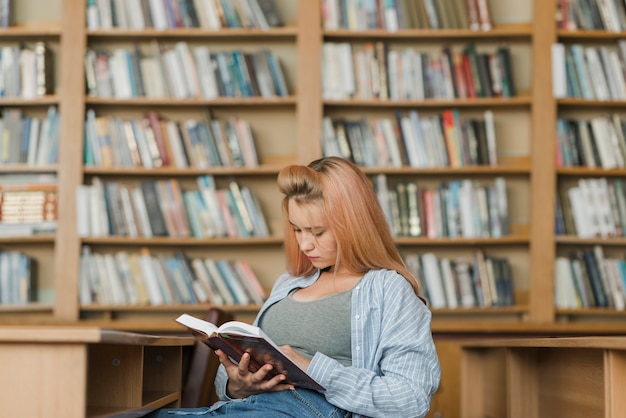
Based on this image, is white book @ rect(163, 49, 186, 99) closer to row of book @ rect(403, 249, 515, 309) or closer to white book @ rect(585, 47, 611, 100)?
row of book @ rect(403, 249, 515, 309)

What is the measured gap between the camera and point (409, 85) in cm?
483

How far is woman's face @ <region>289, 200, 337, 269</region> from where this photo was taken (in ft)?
8.09

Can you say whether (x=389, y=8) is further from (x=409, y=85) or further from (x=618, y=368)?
(x=618, y=368)

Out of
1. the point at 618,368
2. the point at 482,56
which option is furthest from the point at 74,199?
the point at 618,368

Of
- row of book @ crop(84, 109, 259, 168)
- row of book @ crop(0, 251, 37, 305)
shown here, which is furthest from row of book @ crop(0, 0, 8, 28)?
row of book @ crop(0, 251, 37, 305)

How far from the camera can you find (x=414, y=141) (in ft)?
15.8

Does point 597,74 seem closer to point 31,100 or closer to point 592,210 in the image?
point 592,210

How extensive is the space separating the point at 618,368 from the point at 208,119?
3.17 m

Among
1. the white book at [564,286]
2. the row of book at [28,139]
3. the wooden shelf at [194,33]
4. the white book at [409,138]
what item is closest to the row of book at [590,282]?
the white book at [564,286]

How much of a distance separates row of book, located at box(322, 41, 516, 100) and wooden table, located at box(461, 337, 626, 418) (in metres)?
1.54

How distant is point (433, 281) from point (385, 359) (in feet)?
8.41

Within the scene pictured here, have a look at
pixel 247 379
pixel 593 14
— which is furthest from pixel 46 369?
pixel 593 14

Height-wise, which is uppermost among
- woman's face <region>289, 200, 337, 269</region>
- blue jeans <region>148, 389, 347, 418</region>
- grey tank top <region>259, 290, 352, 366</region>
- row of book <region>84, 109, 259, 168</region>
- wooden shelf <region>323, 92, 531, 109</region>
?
wooden shelf <region>323, 92, 531, 109</region>

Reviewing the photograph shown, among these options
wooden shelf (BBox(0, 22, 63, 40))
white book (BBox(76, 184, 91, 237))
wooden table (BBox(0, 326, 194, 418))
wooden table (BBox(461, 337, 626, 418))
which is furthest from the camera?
wooden shelf (BBox(0, 22, 63, 40))
